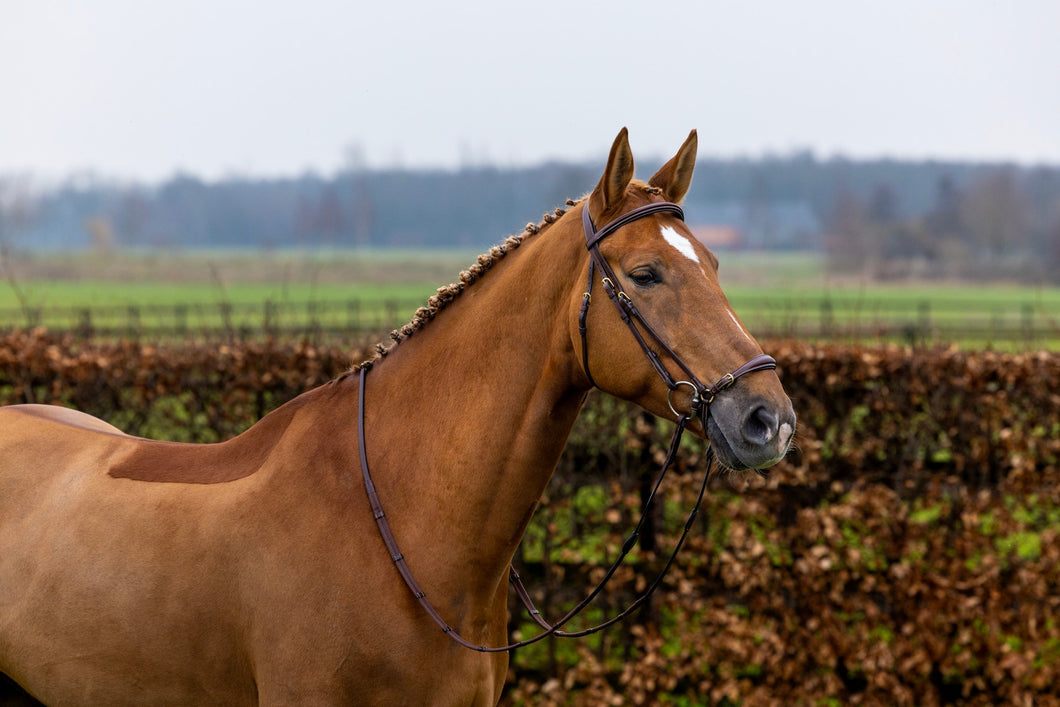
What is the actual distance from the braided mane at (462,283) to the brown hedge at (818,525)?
284cm

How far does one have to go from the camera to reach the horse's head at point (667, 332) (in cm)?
255

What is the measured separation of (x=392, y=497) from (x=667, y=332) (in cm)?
105

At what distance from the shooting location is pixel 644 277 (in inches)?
108

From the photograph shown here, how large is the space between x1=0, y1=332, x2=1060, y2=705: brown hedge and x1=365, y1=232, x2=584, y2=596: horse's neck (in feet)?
9.77

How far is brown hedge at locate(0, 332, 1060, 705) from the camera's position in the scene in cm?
578

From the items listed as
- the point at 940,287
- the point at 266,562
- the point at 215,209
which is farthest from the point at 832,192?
the point at 266,562

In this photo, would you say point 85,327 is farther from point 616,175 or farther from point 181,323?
point 181,323

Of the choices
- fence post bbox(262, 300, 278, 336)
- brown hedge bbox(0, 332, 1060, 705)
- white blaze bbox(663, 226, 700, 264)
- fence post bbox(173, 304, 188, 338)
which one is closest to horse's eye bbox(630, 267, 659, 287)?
white blaze bbox(663, 226, 700, 264)

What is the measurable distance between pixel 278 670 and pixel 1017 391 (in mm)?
5100

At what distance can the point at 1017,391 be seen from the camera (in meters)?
5.85

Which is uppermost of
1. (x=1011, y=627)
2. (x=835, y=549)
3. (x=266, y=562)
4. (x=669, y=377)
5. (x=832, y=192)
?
(x=832, y=192)

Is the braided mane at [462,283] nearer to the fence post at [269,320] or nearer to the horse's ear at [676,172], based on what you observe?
the horse's ear at [676,172]

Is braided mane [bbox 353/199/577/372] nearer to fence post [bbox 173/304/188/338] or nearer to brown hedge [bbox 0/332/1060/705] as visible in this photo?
brown hedge [bbox 0/332/1060/705]

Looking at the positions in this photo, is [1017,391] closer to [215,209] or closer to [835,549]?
[835,549]
